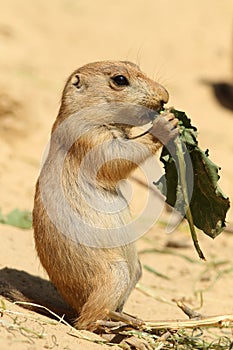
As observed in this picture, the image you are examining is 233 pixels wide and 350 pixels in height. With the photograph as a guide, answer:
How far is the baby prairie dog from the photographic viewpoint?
492cm

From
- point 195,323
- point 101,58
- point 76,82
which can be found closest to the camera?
point 195,323

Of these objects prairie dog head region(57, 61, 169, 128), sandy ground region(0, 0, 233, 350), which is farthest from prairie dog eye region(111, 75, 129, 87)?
sandy ground region(0, 0, 233, 350)

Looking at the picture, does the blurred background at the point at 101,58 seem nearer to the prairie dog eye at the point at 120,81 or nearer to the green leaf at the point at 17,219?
the green leaf at the point at 17,219

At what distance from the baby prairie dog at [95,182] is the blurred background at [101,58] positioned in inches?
98.1

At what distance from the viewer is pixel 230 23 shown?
15.8 meters

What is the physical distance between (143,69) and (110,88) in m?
7.26

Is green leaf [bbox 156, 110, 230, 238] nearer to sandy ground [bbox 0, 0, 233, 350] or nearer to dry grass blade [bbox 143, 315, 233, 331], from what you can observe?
dry grass blade [bbox 143, 315, 233, 331]

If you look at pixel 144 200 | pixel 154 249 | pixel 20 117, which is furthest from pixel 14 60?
pixel 154 249

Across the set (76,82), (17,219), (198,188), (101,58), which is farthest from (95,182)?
(101,58)

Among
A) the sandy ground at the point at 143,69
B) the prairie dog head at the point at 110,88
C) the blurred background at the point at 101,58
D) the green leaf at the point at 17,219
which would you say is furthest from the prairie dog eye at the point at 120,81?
the blurred background at the point at 101,58

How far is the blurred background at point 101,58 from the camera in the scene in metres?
9.17

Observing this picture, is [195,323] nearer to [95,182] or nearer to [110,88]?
[95,182]

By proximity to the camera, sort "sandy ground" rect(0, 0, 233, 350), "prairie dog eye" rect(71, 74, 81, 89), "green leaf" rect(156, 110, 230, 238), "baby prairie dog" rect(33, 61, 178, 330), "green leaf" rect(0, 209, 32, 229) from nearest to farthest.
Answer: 1. "baby prairie dog" rect(33, 61, 178, 330)
2. "green leaf" rect(156, 110, 230, 238)
3. "prairie dog eye" rect(71, 74, 81, 89)
4. "sandy ground" rect(0, 0, 233, 350)
5. "green leaf" rect(0, 209, 32, 229)

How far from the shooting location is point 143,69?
1263 cm
